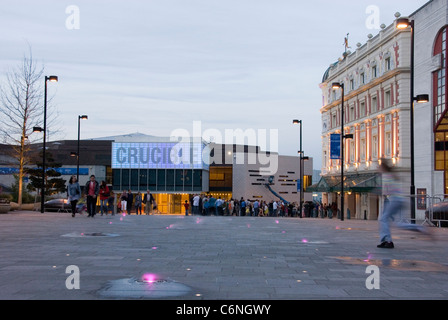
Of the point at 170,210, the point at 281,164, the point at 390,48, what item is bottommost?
the point at 170,210

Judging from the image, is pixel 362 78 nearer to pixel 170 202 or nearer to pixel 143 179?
pixel 170 202

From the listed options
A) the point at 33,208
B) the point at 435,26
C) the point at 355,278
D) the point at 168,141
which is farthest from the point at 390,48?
the point at 355,278

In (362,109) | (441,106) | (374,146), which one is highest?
(362,109)

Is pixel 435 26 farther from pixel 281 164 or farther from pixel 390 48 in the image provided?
pixel 281 164

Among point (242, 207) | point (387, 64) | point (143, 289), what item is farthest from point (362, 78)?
point (143, 289)

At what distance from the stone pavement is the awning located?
33.6 metres

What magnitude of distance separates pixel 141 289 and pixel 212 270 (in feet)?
6.29

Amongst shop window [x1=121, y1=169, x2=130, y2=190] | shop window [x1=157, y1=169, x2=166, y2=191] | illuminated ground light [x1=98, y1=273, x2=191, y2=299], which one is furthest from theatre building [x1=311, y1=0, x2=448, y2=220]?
illuminated ground light [x1=98, y1=273, x2=191, y2=299]

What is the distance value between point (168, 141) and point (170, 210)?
30.6ft

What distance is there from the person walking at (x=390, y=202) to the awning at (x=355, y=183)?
32.1 meters

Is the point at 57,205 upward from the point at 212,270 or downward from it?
downward

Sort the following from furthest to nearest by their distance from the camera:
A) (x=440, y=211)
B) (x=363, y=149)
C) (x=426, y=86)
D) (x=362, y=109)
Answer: (x=362, y=109)
(x=363, y=149)
(x=426, y=86)
(x=440, y=211)

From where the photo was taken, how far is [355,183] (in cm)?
5103
